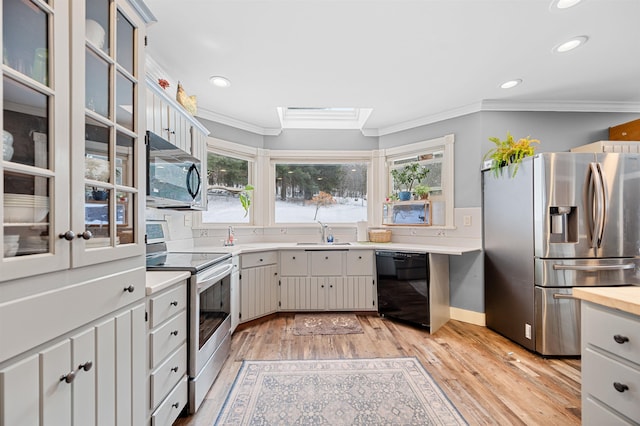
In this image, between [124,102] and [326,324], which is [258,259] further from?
[124,102]

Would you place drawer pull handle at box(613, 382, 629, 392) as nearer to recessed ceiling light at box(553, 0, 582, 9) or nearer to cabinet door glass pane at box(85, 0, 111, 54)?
recessed ceiling light at box(553, 0, 582, 9)

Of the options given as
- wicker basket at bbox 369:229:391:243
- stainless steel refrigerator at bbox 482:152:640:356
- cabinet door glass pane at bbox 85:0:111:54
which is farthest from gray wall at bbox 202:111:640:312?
cabinet door glass pane at bbox 85:0:111:54

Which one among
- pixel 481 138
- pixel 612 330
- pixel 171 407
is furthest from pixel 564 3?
pixel 171 407

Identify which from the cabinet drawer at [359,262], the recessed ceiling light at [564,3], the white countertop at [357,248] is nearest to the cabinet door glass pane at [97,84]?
the white countertop at [357,248]

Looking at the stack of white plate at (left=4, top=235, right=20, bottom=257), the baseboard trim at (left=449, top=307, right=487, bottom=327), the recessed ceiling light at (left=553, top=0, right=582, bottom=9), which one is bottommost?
the baseboard trim at (left=449, top=307, right=487, bottom=327)

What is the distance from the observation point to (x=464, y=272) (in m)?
3.29

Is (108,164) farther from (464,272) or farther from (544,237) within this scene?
(464,272)

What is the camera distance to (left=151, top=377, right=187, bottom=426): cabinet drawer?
1.44m

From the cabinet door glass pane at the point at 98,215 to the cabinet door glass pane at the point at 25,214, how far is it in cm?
15

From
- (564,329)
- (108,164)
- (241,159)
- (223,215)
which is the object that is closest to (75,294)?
(108,164)

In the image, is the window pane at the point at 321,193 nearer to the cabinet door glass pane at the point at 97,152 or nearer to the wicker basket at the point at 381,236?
the wicker basket at the point at 381,236

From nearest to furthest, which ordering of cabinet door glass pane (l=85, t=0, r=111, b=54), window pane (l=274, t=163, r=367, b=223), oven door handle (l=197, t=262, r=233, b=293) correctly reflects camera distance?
cabinet door glass pane (l=85, t=0, r=111, b=54), oven door handle (l=197, t=262, r=233, b=293), window pane (l=274, t=163, r=367, b=223)

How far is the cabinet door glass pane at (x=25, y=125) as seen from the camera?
755 millimetres

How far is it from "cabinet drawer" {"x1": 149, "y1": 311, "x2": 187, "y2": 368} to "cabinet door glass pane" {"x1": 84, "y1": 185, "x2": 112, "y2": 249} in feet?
1.95
